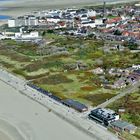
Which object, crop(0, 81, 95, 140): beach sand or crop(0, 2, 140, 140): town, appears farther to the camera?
crop(0, 2, 140, 140): town

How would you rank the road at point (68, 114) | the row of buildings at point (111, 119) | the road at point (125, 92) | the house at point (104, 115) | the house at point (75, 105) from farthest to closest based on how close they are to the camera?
the road at point (125, 92)
the house at point (75, 105)
the house at point (104, 115)
the row of buildings at point (111, 119)
the road at point (68, 114)

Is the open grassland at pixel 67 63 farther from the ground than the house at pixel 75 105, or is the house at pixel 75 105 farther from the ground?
the open grassland at pixel 67 63

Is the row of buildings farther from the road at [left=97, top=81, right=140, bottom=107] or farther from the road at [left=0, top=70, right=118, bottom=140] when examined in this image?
the road at [left=97, top=81, right=140, bottom=107]

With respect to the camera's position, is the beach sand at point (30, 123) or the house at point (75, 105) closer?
the beach sand at point (30, 123)

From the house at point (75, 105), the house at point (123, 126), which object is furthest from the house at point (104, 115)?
the house at point (75, 105)

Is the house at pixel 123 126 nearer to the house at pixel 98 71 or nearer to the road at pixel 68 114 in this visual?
the road at pixel 68 114

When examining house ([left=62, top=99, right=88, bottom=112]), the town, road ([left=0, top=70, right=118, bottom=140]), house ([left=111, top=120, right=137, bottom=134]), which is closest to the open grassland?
the town
